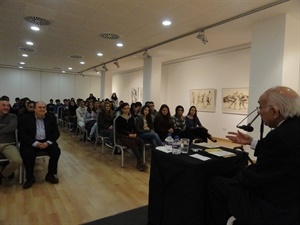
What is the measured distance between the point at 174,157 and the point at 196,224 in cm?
59

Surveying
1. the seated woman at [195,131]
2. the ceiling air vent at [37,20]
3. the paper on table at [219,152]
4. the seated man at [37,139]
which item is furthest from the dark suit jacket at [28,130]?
the seated woman at [195,131]

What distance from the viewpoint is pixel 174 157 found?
206 cm

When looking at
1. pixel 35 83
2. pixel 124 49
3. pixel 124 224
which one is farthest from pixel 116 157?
pixel 35 83

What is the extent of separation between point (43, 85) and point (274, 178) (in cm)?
1429

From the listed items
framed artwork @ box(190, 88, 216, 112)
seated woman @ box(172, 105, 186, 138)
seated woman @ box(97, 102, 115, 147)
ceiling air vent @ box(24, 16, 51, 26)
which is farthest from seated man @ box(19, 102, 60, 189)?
framed artwork @ box(190, 88, 216, 112)

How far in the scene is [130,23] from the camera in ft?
16.0

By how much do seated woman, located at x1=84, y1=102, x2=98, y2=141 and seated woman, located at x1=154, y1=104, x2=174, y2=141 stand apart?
208cm

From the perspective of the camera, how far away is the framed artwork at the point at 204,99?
773cm

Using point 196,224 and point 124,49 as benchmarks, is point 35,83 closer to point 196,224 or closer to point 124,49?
Result: point 124,49

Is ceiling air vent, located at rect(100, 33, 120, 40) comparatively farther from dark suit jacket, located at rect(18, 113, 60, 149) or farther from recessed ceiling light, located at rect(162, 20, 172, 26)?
dark suit jacket, located at rect(18, 113, 60, 149)

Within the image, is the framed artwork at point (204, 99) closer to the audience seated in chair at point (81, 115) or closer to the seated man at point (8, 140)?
the audience seated in chair at point (81, 115)

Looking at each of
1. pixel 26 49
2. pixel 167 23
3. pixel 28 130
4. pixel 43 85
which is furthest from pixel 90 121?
pixel 43 85

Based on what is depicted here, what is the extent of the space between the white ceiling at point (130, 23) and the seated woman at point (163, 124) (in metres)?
2.00

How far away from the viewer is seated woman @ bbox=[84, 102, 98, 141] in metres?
6.26
